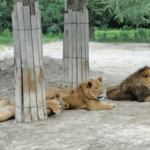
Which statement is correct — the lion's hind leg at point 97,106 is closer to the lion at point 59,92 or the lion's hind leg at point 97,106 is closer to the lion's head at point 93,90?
the lion's head at point 93,90

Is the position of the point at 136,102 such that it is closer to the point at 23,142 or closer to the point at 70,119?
the point at 70,119

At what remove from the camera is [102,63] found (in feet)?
53.0

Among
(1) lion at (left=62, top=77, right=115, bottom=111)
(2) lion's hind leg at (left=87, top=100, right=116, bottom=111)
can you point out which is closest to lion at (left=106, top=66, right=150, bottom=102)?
(1) lion at (left=62, top=77, right=115, bottom=111)

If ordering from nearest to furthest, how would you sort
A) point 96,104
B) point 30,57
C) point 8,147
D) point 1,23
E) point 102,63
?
point 8,147 → point 30,57 → point 96,104 → point 102,63 → point 1,23

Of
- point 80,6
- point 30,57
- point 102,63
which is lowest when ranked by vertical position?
point 102,63

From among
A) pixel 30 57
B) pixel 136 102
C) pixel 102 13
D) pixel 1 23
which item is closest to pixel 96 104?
pixel 136 102

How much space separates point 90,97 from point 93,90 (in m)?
0.18

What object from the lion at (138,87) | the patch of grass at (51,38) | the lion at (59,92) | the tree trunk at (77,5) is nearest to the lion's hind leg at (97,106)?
the lion at (59,92)

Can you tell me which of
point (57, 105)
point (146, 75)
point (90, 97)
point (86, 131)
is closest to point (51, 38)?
point (146, 75)

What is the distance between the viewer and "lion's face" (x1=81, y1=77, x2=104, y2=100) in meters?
7.00

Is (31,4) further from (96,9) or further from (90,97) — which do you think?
(96,9)

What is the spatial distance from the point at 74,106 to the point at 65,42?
2.00 metres

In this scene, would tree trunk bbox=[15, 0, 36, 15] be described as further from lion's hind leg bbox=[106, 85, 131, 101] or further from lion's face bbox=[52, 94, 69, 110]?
lion's hind leg bbox=[106, 85, 131, 101]

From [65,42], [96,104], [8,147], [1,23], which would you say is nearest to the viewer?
[8,147]
